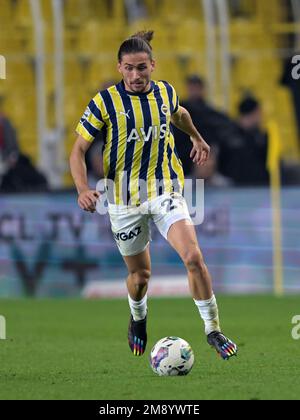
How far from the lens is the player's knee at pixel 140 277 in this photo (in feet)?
31.0

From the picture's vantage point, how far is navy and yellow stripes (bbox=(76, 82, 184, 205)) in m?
8.97

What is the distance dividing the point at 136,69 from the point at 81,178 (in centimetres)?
83

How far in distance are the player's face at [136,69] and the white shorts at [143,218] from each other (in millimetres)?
768

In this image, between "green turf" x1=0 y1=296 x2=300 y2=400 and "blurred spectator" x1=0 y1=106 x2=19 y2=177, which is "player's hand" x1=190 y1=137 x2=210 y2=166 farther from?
"blurred spectator" x1=0 y1=106 x2=19 y2=177

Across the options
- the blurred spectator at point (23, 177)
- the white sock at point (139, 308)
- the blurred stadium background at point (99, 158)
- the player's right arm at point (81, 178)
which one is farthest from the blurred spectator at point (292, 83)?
the player's right arm at point (81, 178)

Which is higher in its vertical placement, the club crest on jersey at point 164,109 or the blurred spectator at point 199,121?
the blurred spectator at point 199,121

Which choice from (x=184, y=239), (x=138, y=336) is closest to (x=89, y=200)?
(x=184, y=239)

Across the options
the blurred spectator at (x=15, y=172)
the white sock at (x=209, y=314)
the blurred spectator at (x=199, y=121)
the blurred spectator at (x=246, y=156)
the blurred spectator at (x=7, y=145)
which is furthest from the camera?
the blurred spectator at (x=246, y=156)

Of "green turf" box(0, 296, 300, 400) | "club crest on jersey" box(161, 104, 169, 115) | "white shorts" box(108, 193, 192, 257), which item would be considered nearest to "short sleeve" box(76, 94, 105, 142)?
"club crest on jersey" box(161, 104, 169, 115)

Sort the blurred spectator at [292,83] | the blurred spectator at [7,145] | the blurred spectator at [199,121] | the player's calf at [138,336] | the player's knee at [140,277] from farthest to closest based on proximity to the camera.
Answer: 1. the blurred spectator at [292,83]
2. the blurred spectator at [7,145]
3. the blurred spectator at [199,121]
4. the player's calf at [138,336]
5. the player's knee at [140,277]

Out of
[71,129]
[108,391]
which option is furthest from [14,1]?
[108,391]

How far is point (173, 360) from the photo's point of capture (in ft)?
27.5

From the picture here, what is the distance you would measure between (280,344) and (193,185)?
18.7 feet

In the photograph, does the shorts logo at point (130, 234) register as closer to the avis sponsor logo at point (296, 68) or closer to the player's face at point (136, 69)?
the player's face at point (136, 69)
